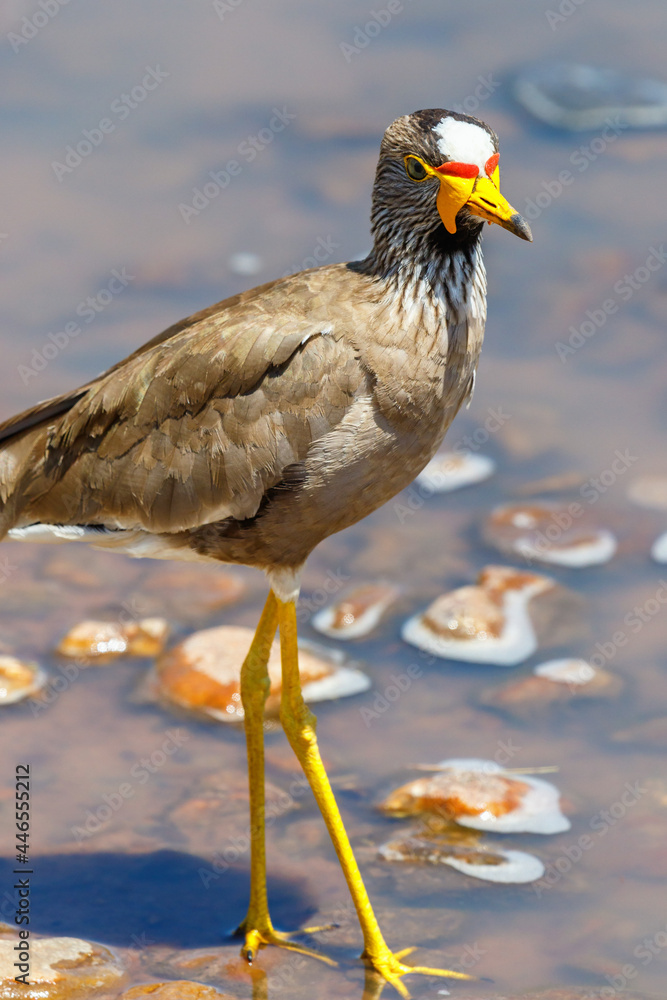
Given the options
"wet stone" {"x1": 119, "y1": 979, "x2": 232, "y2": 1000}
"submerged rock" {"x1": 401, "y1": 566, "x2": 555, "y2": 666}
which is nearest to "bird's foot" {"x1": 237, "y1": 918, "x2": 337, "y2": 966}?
"wet stone" {"x1": 119, "y1": 979, "x2": 232, "y2": 1000}

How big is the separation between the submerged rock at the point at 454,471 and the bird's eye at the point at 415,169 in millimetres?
3880

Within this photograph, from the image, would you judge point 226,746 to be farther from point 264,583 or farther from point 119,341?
point 119,341

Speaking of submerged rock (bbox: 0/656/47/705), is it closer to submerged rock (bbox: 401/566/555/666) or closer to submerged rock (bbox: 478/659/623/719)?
submerged rock (bbox: 401/566/555/666)

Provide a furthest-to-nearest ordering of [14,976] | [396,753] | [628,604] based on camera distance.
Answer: [628,604] < [396,753] < [14,976]

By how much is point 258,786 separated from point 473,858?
1125 mm

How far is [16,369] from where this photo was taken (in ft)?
31.6

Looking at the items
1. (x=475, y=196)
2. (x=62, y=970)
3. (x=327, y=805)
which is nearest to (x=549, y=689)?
(x=327, y=805)

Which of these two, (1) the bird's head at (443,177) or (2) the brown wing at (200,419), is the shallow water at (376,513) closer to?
(2) the brown wing at (200,419)

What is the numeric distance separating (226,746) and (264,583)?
1519 millimetres

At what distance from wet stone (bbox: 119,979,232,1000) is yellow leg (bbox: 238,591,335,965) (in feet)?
1.75

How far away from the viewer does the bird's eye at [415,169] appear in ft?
16.1

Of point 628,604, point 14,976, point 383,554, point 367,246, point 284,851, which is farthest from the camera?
point 367,246

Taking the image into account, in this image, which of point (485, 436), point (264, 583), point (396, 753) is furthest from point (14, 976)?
point (485, 436)

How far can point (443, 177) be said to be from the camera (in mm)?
4816
